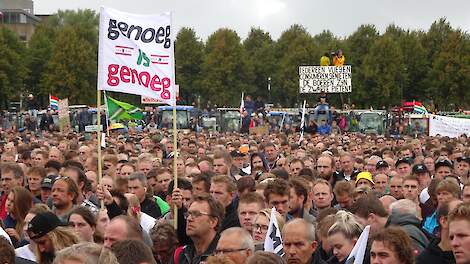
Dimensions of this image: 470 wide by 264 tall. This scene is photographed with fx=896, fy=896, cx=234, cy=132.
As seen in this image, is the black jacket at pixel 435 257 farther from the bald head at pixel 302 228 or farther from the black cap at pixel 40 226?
the black cap at pixel 40 226

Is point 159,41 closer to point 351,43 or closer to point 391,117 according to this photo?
point 391,117

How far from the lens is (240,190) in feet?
33.4

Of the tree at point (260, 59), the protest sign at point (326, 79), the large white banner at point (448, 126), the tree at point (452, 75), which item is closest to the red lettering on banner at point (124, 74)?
the large white banner at point (448, 126)

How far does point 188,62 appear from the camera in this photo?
271 ft

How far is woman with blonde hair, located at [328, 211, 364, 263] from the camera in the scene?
6.85 m

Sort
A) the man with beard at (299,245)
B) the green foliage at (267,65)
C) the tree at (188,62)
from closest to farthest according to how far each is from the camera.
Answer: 1. the man with beard at (299,245)
2. the green foliage at (267,65)
3. the tree at (188,62)

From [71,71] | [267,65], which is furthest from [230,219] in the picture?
[267,65]

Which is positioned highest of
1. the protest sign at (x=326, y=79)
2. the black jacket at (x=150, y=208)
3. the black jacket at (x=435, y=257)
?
the protest sign at (x=326, y=79)

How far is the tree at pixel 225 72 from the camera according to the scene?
7869cm

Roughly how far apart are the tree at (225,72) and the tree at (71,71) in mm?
10237

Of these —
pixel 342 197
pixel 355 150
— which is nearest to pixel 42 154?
pixel 342 197

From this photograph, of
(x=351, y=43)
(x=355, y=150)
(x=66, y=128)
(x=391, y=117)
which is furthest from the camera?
(x=351, y=43)

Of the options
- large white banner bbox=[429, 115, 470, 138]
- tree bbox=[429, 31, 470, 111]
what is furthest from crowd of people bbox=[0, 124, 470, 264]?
tree bbox=[429, 31, 470, 111]

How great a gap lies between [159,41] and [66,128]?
840 inches
